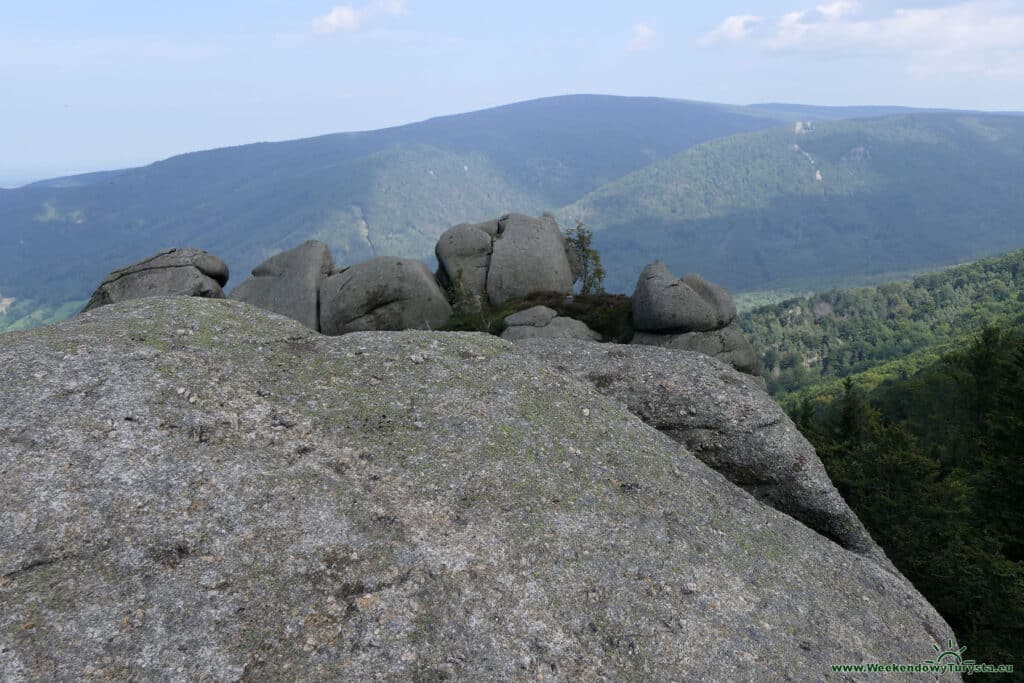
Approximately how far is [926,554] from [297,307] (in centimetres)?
4886

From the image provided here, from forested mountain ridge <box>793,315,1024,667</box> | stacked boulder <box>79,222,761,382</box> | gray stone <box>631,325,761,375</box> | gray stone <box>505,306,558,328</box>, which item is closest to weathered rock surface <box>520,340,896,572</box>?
forested mountain ridge <box>793,315,1024,667</box>

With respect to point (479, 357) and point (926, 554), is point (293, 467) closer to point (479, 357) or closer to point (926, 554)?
point (479, 357)

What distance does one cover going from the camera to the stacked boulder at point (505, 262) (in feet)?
186

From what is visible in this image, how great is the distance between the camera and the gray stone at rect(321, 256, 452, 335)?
5156 cm

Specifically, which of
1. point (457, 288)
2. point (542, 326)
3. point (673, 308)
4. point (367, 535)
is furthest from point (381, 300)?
point (367, 535)

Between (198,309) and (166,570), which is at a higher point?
(198,309)

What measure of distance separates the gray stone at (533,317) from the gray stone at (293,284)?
17055 millimetres

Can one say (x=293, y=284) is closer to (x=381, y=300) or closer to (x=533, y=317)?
(x=381, y=300)

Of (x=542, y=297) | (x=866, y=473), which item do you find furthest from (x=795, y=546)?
(x=542, y=297)

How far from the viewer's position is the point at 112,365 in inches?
648

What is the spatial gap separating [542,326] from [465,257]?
15286mm

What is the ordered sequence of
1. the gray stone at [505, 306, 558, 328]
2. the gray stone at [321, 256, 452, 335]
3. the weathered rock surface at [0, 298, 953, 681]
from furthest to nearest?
the gray stone at [321, 256, 452, 335] < the gray stone at [505, 306, 558, 328] < the weathered rock surface at [0, 298, 953, 681]

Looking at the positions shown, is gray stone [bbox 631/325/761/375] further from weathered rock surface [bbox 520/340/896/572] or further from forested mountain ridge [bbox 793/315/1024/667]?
weathered rock surface [bbox 520/340/896/572]

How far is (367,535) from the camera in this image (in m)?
13.6
